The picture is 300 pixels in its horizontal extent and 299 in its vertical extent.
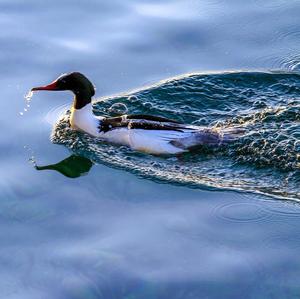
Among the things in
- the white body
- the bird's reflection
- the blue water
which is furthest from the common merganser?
the bird's reflection

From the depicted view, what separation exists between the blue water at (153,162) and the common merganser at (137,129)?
0.43ft

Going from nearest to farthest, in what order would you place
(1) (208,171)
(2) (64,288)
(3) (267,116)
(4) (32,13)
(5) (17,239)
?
(2) (64,288) < (5) (17,239) < (1) (208,171) < (3) (267,116) < (4) (32,13)

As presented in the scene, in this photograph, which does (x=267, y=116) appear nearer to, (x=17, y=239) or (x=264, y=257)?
(x=264, y=257)

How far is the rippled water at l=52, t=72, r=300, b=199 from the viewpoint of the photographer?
28.7ft

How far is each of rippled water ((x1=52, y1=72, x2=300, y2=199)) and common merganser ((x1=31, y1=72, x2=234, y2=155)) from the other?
0.31 feet

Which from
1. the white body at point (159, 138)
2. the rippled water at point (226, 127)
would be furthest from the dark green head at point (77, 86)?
the white body at point (159, 138)

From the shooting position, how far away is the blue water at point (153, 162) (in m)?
7.14

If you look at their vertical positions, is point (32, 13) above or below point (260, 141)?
above

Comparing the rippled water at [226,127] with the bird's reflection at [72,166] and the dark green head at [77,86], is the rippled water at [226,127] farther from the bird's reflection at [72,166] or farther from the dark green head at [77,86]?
the dark green head at [77,86]

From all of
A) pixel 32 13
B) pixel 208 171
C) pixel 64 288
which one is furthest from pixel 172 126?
pixel 32 13

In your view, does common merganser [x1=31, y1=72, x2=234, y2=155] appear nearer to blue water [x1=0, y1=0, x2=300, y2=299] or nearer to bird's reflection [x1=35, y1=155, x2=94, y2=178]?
blue water [x1=0, y1=0, x2=300, y2=299]

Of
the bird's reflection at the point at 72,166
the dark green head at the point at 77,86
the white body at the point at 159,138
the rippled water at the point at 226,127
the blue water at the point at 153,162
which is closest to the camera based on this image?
the blue water at the point at 153,162

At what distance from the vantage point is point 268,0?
484 inches

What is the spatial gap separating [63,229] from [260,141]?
270 cm
